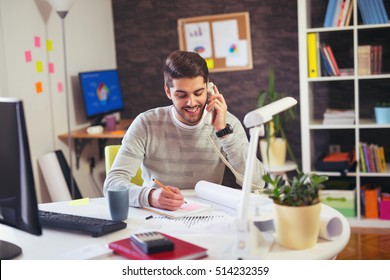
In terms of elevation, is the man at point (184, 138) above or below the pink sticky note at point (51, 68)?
below

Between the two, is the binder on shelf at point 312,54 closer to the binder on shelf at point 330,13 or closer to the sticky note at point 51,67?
the binder on shelf at point 330,13

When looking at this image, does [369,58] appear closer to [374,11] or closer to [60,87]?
[374,11]

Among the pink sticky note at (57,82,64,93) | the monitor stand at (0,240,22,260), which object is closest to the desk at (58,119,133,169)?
the pink sticky note at (57,82,64,93)

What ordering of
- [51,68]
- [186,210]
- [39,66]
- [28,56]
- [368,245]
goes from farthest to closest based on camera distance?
1. [51,68]
2. [39,66]
3. [28,56]
4. [368,245]
5. [186,210]

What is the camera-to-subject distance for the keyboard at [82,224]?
150cm

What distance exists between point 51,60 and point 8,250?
2.31 meters

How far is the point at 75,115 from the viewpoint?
3.81 metres

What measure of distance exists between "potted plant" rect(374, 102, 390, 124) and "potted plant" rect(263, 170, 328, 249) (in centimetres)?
225

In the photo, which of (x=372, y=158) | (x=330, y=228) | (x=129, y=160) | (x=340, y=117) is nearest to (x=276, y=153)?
(x=340, y=117)

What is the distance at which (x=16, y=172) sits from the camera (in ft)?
4.26

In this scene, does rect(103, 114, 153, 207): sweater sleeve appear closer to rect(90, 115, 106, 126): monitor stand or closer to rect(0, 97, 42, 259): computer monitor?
rect(0, 97, 42, 259): computer monitor

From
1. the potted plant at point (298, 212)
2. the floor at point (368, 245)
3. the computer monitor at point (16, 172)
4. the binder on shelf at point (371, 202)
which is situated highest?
the computer monitor at point (16, 172)

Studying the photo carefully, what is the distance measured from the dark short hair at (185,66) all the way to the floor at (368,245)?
128 cm

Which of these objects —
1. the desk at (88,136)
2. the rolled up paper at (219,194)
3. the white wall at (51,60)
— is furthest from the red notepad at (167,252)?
the desk at (88,136)
